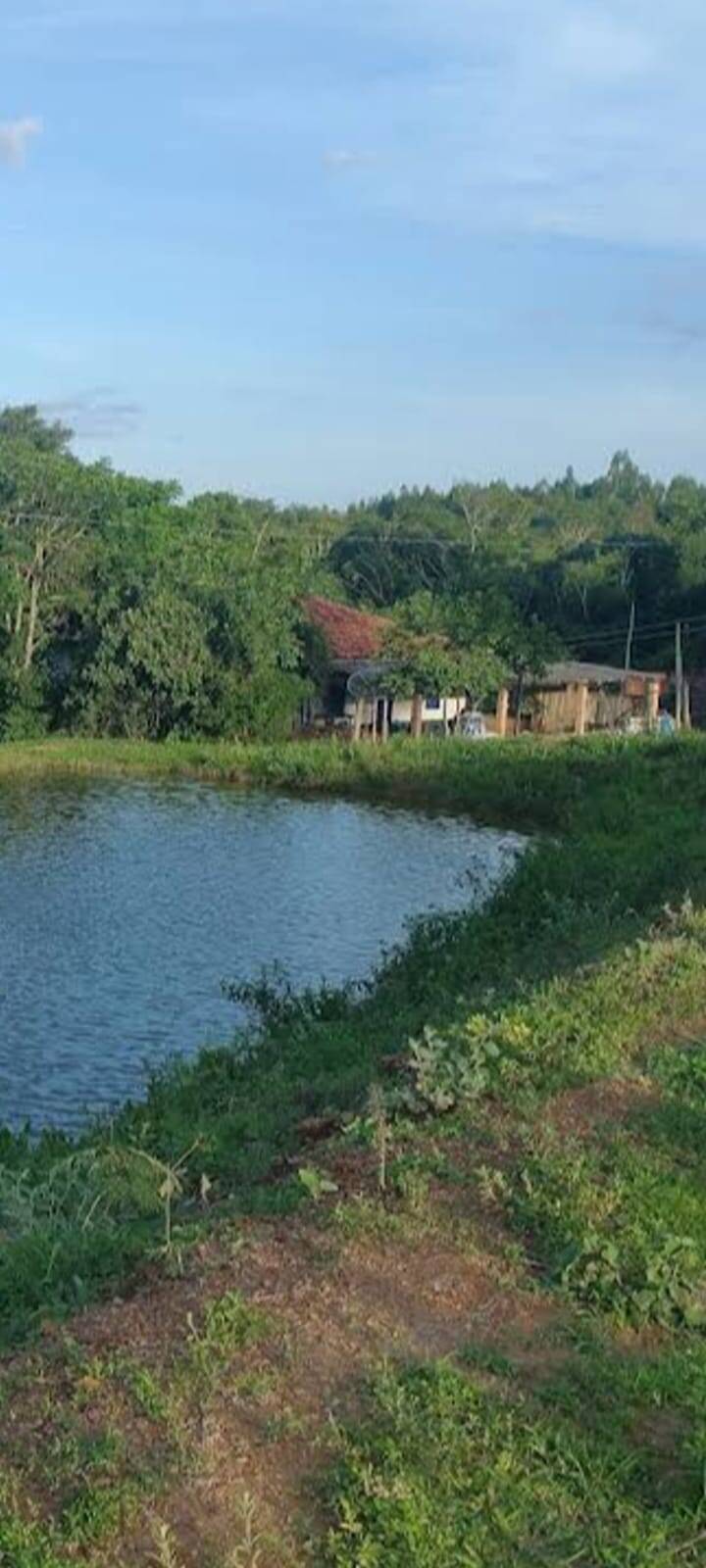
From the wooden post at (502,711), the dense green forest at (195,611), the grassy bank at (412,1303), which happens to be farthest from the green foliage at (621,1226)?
the wooden post at (502,711)

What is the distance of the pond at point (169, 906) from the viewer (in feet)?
47.3

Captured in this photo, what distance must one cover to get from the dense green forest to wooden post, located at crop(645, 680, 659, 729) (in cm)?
276

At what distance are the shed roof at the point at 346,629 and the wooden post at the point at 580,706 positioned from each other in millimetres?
5541

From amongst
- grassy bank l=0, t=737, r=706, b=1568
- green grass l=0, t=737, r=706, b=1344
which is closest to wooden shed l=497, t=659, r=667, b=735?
green grass l=0, t=737, r=706, b=1344

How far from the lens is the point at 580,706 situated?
4831cm

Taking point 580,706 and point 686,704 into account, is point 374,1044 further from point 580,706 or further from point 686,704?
point 686,704

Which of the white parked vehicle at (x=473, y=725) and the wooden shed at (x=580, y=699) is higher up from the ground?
the wooden shed at (x=580, y=699)

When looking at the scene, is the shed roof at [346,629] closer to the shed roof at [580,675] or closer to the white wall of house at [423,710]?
the white wall of house at [423,710]

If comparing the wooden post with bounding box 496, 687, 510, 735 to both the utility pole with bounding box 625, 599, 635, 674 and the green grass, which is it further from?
the green grass

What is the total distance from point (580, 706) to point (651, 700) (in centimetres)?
196

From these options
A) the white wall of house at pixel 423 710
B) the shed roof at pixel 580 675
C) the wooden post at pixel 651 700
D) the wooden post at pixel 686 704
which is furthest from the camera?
the white wall of house at pixel 423 710

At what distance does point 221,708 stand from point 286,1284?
39.7 meters

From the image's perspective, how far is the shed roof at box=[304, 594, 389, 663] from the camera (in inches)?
1962

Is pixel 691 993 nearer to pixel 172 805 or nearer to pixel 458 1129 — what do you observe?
pixel 458 1129
